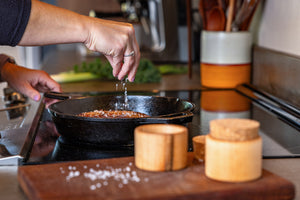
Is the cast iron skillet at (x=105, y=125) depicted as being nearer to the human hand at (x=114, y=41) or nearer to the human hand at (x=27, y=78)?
the human hand at (x=114, y=41)

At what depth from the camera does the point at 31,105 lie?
4.62 ft

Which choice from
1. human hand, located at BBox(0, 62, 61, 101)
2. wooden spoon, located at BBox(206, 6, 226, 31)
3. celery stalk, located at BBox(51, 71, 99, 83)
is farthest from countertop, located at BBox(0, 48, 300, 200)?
human hand, located at BBox(0, 62, 61, 101)

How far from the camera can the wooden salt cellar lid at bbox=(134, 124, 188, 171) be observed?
0.65 meters

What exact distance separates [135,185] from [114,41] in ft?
1.23

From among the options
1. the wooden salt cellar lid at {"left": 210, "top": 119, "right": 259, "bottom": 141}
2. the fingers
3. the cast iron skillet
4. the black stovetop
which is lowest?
the black stovetop

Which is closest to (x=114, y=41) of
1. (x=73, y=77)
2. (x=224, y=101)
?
(x=224, y=101)

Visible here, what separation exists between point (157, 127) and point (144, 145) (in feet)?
0.14

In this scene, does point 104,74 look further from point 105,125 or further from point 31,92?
point 105,125

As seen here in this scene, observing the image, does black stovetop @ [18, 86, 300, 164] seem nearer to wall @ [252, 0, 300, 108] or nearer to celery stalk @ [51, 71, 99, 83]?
wall @ [252, 0, 300, 108]

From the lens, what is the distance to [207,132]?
3.30 ft

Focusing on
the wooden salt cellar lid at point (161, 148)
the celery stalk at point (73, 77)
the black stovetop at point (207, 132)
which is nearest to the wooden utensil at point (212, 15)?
the black stovetop at point (207, 132)

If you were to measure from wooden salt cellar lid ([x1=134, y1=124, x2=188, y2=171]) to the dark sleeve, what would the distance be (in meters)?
0.32

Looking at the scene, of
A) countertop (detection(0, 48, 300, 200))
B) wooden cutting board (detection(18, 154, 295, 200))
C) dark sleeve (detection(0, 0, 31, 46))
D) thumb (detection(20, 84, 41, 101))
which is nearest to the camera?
wooden cutting board (detection(18, 154, 295, 200))

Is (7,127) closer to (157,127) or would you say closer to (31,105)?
(31,105)
